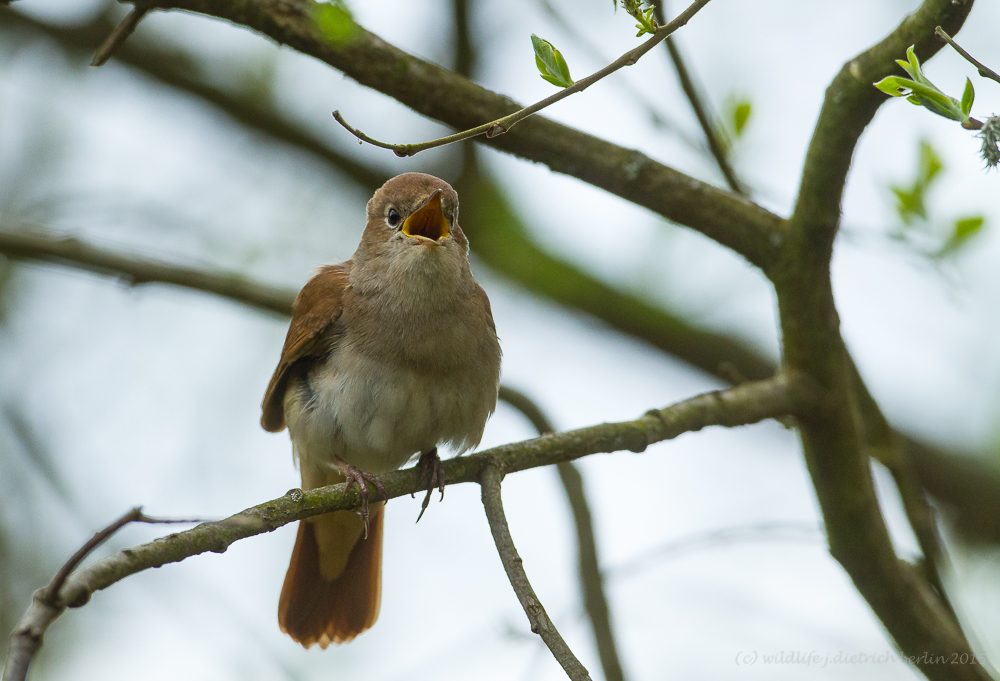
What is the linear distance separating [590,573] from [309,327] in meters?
1.82

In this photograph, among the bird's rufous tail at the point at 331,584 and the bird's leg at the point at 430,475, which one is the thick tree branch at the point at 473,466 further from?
the bird's rufous tail at the point at 331,584

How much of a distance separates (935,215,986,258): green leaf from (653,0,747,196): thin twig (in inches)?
37.1

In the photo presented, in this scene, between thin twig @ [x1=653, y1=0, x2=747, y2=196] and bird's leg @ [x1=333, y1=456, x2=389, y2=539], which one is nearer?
bird's leg @ [x1=333, y1=456, x2=389, y2=539]

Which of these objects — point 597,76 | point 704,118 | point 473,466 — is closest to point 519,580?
point 473,466

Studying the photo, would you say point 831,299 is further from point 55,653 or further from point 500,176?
point 55,653

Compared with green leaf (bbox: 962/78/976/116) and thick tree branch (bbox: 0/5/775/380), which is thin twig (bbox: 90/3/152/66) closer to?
green leaf (bbox: 962/78/976/116)

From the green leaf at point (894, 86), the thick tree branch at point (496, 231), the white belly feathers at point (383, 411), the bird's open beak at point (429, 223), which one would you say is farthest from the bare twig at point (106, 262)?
the green leaf at point (894, 86)

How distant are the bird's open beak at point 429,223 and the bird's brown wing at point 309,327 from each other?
444 millimetres

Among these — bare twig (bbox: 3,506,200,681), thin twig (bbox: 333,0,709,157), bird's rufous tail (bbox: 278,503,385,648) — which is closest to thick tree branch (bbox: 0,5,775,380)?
bird's rufous tail (bbox: 278,503,385,648)

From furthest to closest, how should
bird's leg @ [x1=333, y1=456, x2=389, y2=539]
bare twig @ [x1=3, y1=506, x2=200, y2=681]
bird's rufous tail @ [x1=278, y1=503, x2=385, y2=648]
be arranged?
bird's rufous tail @ [x1=278, y1=503, x2=385, y2=648] < bird's leg @ [x1=333, y1=456, x2=389, y2=539] < bare twig @ [x1=3, y1=506, x2=200, y2=681]

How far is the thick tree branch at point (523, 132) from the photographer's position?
3.22 m

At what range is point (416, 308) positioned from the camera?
4.35m

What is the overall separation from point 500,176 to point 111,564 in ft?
17.6

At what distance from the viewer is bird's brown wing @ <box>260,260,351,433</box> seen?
14.8ft
